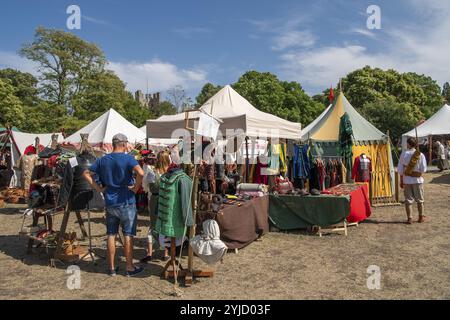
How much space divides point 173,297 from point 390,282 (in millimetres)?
2720

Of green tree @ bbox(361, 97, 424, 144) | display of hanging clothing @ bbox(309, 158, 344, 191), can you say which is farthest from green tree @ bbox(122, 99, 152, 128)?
display of hanging clothing @ bbox(309, 158, 344, 191)

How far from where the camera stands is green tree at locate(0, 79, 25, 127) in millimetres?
28844

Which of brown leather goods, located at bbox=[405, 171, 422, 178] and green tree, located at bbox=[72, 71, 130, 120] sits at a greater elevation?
green tree, located at bbox=[72, 71, 130, 120]

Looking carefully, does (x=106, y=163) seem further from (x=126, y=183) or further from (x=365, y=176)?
(x=365, y=176)

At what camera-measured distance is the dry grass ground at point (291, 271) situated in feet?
13.8

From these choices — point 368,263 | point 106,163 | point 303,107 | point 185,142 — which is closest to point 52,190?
point 106,163

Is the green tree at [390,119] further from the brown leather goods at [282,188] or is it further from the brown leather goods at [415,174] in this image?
the brown leather goods at [282,188]

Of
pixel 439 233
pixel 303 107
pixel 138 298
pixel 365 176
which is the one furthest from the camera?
pixel 303 107

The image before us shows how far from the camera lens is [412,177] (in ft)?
25.0

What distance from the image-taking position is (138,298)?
4039 mm

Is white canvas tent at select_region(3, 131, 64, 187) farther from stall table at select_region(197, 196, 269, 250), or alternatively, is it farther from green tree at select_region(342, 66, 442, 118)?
green tree at select_region(342, 66, 442, 118)

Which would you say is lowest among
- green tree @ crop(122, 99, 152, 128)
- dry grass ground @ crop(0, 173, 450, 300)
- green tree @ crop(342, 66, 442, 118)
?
dry grass ground @ crop(0, 173, 450, 300)

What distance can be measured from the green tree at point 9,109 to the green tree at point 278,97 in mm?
20628

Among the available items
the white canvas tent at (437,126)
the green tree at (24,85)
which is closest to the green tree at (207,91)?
the green tree at (24,85)
